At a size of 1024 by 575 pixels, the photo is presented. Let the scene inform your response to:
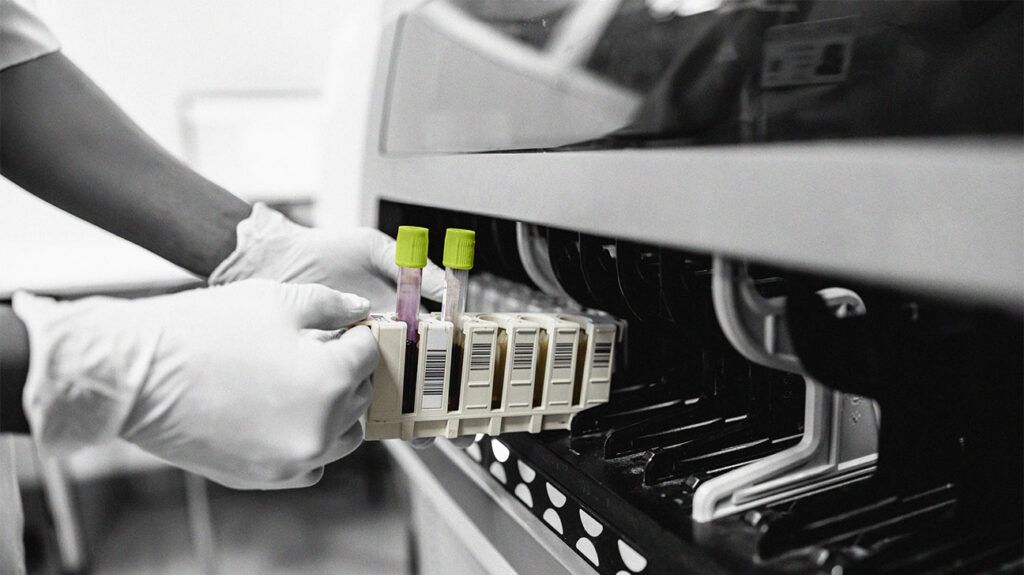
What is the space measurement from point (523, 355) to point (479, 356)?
0.18 feet

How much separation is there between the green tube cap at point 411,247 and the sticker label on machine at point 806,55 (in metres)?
0.36

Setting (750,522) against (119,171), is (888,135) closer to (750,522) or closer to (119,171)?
Answer: (750,522)

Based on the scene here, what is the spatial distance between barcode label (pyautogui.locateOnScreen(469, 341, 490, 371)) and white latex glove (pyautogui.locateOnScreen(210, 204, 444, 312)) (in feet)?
1.25

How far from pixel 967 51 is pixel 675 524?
0.51 m

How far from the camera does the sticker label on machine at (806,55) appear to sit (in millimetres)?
633

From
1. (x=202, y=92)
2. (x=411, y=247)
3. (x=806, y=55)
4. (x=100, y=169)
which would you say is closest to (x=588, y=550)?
(x=411, y=247)

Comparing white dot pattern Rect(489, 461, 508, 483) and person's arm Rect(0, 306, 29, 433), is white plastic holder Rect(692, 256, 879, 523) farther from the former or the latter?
person's arm Rect(0, 306, 29, 433)

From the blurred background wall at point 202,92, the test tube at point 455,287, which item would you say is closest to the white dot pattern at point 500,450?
the test tube at point 455,287

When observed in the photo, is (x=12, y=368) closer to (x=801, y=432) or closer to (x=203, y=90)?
(x=801, y=432)

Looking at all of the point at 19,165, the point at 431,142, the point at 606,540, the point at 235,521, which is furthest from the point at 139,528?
the point at 606,540

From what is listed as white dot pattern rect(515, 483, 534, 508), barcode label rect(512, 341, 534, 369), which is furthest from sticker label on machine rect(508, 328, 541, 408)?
white dot pattern rect(515, 483, 534, 508)

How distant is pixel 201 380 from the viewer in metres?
0.67

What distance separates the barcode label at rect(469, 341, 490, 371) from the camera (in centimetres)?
76

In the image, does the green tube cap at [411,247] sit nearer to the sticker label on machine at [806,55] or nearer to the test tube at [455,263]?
the test tube at [455,263]
